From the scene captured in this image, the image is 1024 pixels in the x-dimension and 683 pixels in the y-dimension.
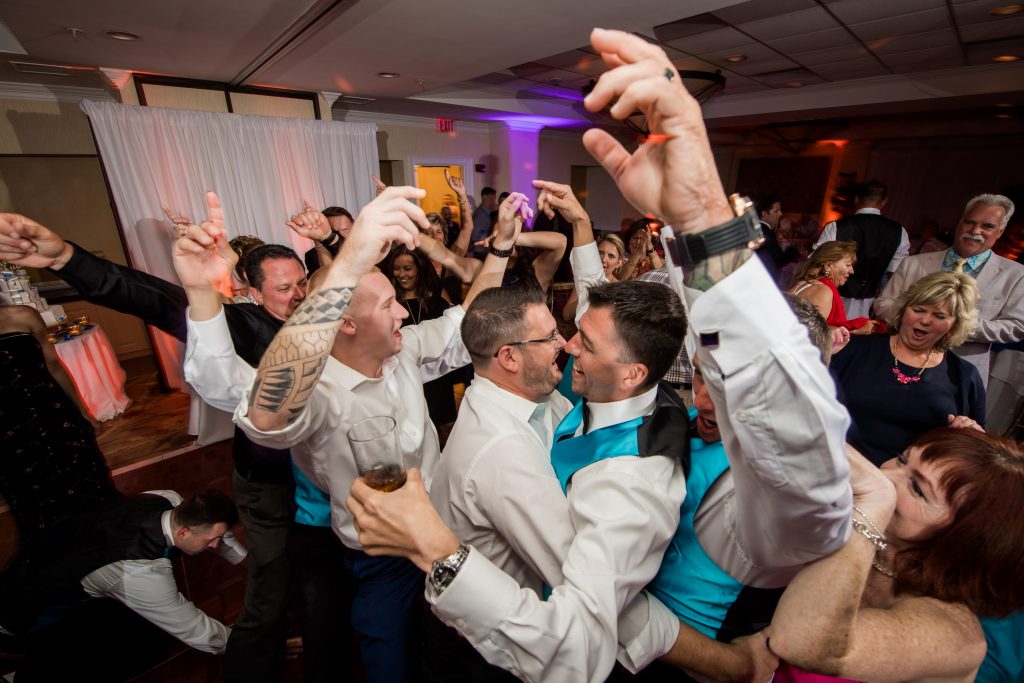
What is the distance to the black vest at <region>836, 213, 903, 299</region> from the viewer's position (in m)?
4.09

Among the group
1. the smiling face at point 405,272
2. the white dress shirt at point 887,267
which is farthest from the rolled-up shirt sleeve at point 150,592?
the white dress shirt at point 887,267

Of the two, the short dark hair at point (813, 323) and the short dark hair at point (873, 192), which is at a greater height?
the short dark hair at point (873, 192)

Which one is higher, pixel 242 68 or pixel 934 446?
pixel 242 68

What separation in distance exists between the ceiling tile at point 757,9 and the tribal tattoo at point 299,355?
3816 mm

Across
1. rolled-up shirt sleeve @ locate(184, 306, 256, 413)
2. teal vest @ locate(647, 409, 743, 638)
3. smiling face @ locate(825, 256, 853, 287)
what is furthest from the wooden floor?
smiling face @ locate(825, 256, 853, 287)

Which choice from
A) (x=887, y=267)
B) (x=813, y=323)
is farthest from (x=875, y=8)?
(x=813, y=323)

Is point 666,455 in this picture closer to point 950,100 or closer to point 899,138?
point 950,100

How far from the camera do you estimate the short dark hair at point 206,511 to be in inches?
73.6

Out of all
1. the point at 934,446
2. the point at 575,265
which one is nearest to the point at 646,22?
the point at 575,265

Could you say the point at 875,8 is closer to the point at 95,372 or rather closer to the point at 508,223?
the point at 508,223

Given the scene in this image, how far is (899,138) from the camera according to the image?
31.3 feet

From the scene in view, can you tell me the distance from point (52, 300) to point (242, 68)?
3809 millimetres

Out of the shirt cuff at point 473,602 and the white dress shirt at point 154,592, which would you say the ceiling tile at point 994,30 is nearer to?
the shirt cuff at point 473,602

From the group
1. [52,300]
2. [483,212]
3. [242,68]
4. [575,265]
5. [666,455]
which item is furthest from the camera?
[483,212]
